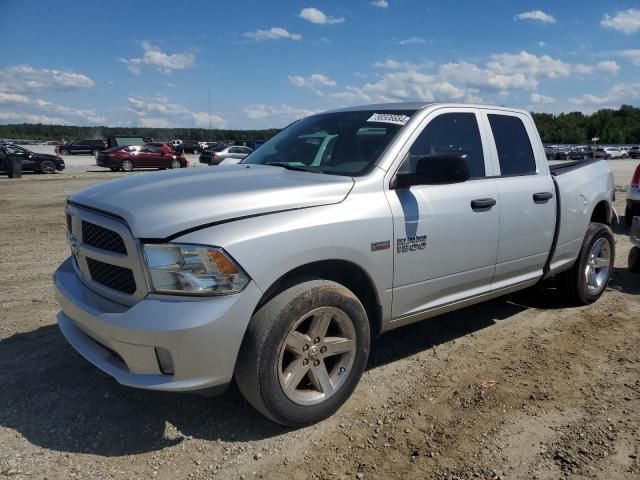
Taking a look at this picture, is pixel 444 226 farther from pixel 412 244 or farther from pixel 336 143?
pixel 336 143

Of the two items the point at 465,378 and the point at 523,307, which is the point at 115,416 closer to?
the point at 465,378

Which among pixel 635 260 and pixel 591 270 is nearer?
pixel 591 270

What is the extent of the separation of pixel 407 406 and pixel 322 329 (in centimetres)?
82

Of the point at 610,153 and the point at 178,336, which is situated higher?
the point at 178,336

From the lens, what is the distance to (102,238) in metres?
2.85

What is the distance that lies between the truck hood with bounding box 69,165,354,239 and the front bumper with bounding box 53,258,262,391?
1.26 ft

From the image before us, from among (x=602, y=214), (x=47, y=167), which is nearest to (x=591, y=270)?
(x=602, y=214)

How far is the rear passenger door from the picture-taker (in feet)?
13.2

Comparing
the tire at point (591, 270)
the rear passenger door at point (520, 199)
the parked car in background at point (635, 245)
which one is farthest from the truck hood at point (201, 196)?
the parked car in background at point (635, 245)

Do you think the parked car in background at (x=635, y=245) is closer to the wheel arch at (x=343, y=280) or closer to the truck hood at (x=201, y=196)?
the wheel arch at (x=343, y=280)

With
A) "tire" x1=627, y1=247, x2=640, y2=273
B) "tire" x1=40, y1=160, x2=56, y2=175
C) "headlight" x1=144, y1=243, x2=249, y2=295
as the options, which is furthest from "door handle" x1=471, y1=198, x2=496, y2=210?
"tire" x1=40, y1=160, x2=56, y2=175

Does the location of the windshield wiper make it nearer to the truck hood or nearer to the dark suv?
the truck hood

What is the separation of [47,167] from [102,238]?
2749 cm

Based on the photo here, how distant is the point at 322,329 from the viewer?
2.96 meters
